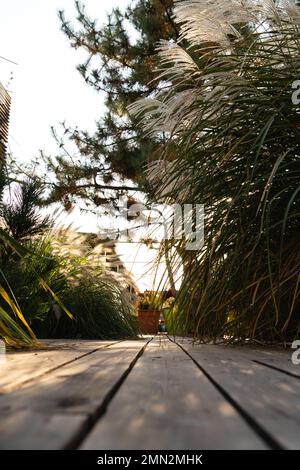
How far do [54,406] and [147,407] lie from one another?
0.39ft

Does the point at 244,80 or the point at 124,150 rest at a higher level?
the point at 124,150

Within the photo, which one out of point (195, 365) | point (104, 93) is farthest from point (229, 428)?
point (104, 93)

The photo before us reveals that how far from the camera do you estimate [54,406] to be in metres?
0.57

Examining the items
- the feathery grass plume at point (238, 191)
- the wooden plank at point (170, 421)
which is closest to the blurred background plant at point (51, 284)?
the feathery grass plume at point (238, 191)

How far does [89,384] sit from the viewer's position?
29.1 inches

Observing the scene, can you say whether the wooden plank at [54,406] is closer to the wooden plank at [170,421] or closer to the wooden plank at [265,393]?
the wooden plank at [170,421]

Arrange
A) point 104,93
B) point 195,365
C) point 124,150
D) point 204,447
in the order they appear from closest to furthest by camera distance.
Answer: point 204,447
point 195,365
point 124,150
point 104,93

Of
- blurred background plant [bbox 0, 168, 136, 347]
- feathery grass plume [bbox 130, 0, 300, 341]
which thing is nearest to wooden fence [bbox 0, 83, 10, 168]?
blurred background plant [bbox 0, 168, 136, 347]

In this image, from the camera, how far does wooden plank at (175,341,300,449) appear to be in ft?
1.62

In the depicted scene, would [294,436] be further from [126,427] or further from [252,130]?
[252,130]

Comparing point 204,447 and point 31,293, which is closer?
point 204,447

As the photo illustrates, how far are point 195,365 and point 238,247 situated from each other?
0.57 metres

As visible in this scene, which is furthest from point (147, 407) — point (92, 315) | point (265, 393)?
point (92, 315)

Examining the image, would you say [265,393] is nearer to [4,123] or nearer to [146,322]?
[4,123]
